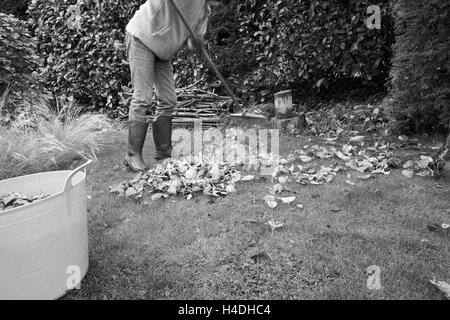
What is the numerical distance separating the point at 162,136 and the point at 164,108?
0.92 feet

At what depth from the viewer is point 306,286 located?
1941 millimetres

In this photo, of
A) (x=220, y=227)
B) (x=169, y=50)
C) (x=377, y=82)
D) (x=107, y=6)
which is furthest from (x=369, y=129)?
(x=107, y=6)

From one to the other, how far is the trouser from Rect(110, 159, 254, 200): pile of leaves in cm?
57

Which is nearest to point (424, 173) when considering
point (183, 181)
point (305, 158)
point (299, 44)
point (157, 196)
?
point (305, 158)

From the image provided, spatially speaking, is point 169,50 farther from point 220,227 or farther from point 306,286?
point 306,286

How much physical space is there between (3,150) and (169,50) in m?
1.82

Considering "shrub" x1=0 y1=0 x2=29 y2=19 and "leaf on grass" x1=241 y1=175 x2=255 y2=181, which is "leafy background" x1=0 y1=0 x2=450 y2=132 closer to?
"shrub" x1=0 y1=0 x2=29 y2=19

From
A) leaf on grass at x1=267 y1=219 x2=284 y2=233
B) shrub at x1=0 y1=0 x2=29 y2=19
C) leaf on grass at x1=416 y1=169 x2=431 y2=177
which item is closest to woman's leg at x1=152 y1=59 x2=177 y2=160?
leaf on grass at x1=267 y1=219 x2=284 y2=233

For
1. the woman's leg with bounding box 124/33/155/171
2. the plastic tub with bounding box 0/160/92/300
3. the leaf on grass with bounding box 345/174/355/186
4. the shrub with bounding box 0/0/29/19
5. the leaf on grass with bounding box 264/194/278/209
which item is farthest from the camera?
the shrub with bounding box 0/0/29/19

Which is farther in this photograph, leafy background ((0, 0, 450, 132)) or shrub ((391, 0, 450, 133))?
leafy background ((0, 0, 450, 132))

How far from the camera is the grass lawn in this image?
1940 millimetres

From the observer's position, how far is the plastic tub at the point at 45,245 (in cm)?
163

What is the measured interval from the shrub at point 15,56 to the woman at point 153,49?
2.16 meters

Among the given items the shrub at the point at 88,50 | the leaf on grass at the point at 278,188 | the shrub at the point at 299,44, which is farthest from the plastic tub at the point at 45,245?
the shrub at the point at 88,50
